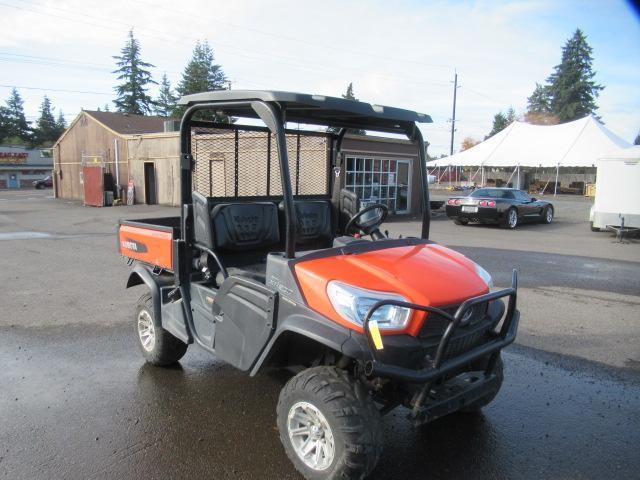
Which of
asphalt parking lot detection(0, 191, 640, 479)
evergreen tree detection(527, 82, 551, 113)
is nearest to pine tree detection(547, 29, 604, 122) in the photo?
evergreen tree detection(527, 82, 551, 113)

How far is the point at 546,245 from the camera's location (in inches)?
507

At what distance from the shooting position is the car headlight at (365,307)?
2746 millimetres

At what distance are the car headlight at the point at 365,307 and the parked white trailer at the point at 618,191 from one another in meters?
14.1

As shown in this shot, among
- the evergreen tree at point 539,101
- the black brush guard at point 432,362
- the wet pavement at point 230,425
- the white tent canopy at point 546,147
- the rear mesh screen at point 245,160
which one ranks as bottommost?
the wet pavement at point 230,425

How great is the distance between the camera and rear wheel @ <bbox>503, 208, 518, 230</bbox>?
1659 cm

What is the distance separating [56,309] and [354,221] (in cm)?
433

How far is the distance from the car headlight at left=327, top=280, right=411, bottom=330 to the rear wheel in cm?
1493

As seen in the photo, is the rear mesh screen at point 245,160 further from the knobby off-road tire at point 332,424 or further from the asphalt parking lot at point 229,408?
the knobby off-road tire at point 332,424

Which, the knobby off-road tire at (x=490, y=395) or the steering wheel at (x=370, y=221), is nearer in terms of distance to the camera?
the knobby off-road tire at (x=490, y=395)

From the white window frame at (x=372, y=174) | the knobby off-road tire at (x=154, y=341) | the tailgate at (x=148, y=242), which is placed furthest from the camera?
the white window frame at (x=372, y=174)

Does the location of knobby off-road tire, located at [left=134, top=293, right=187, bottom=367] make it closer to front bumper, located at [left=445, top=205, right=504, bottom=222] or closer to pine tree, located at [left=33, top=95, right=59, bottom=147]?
front bumper, located at [left=445, top=205, right=504, bottom=222]

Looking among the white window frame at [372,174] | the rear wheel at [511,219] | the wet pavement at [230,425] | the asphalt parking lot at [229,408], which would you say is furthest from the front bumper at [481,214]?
the wet pavement at [230,425]

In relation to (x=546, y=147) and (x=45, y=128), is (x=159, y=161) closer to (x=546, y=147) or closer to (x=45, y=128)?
(x=546, y=147)

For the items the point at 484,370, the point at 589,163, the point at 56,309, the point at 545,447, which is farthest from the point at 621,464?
the point at 589,163
